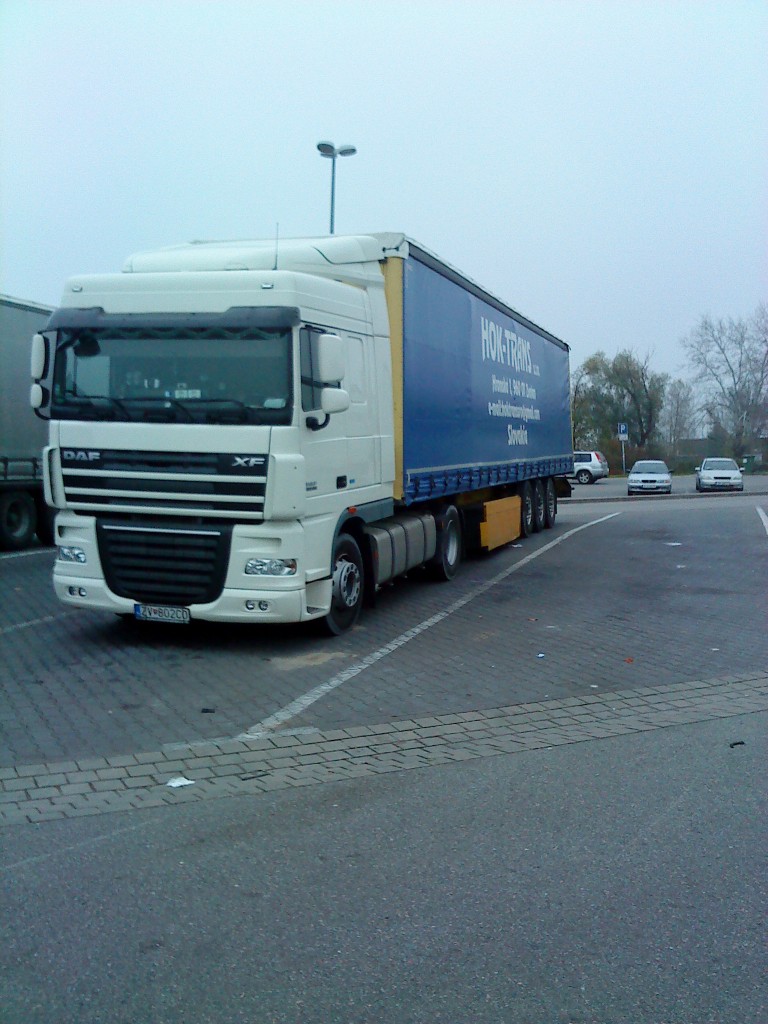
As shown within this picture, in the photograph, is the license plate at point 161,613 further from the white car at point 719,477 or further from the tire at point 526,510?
the white car at point 719,477

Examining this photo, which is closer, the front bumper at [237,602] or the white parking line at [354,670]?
the white parking line at [354,670]

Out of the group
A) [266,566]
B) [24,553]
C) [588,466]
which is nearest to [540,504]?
[24,553]

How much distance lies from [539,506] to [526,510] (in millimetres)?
1436

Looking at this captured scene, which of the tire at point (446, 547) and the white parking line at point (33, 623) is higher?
the tire at point (446, 547)

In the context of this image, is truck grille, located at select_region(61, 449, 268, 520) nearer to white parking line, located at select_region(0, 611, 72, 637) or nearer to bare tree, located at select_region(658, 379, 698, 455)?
white parking line, located at select_region(0, 611, 72, 637)

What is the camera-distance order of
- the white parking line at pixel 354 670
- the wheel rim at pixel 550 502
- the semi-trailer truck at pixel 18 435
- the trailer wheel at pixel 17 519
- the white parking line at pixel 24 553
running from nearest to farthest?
1. the white parking line at pixel 354 670
2. the white parking line at pixel 24 553
3. the semi-trailer truck at pixel 18 435
4. the trailer wheel at pixel 17 519
5. the wheel rim at pixel 550 502

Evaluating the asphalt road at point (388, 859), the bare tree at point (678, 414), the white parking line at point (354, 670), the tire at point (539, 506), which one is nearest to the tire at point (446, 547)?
the white parking line at point (354, 670)

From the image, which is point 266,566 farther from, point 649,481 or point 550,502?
point 649,481

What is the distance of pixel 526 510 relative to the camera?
768 inches

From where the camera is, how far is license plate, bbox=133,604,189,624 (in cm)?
862

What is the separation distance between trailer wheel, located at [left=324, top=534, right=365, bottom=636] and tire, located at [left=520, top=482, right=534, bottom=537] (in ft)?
29.8

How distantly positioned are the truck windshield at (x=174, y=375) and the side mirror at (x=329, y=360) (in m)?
0.30

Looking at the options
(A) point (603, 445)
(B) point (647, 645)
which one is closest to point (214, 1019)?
(B) point (647, 645)

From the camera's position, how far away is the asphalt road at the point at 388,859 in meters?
3.52
